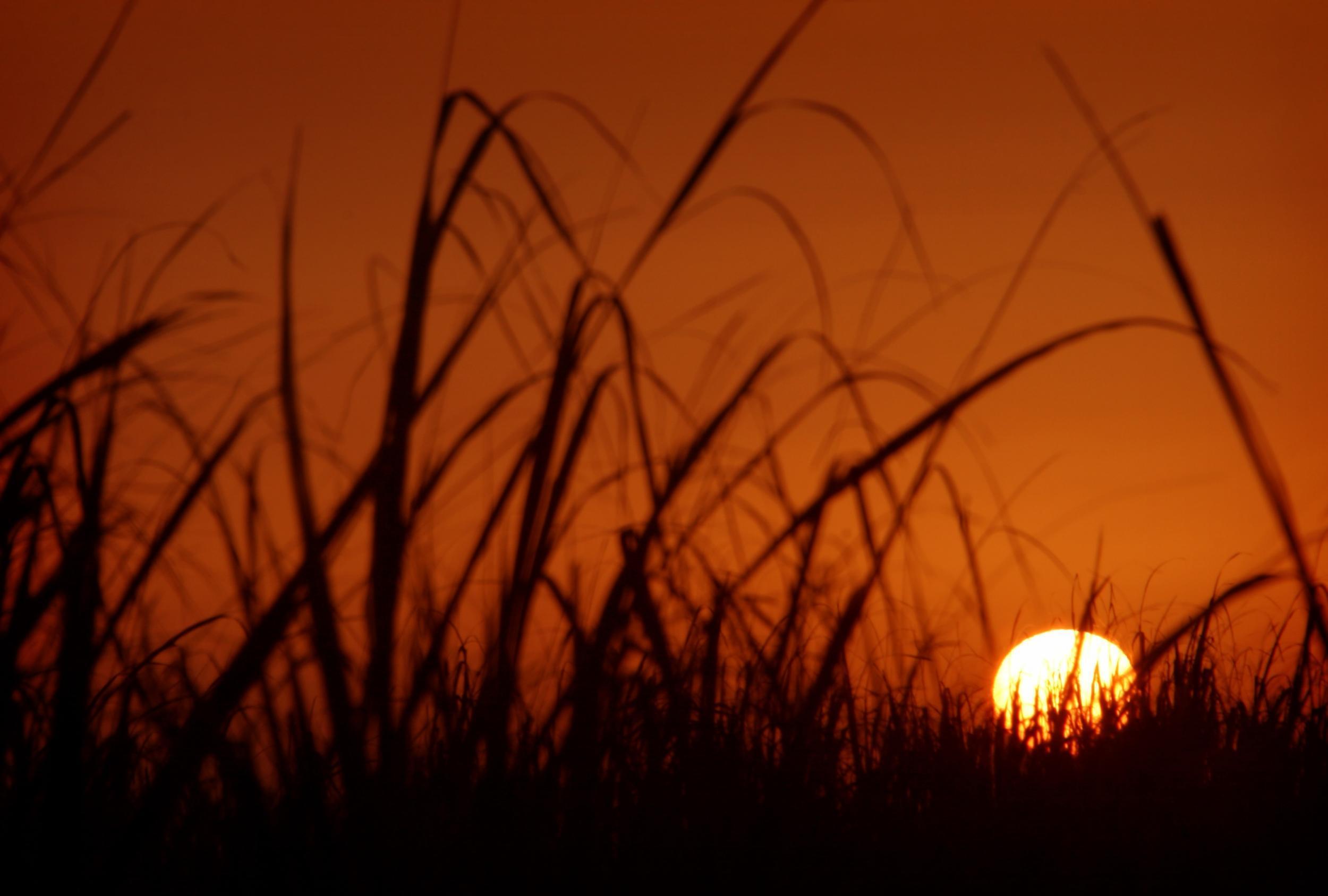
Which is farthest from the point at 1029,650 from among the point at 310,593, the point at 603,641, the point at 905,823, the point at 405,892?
the point at 310,593

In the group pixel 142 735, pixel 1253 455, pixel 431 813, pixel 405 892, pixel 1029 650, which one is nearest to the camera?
pixel 1253 455

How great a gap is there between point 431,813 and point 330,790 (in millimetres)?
245

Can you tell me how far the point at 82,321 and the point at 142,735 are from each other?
437mm

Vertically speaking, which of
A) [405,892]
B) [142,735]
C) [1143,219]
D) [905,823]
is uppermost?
[1143,219]

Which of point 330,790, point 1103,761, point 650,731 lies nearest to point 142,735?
point 330,790

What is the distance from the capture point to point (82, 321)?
1.11 meters

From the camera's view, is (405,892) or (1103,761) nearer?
(405,892)

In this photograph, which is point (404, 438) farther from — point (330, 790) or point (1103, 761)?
point (1103, 761)

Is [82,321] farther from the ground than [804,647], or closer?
farther from the ground

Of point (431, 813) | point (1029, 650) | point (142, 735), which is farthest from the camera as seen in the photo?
point (1029, 650)

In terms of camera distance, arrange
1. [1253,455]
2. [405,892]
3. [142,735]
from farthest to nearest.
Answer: [142,735], [405,892], [1253,455]

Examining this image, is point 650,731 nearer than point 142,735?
Yes

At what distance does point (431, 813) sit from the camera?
1.07 meters

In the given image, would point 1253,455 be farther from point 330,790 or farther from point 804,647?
point 330,790
